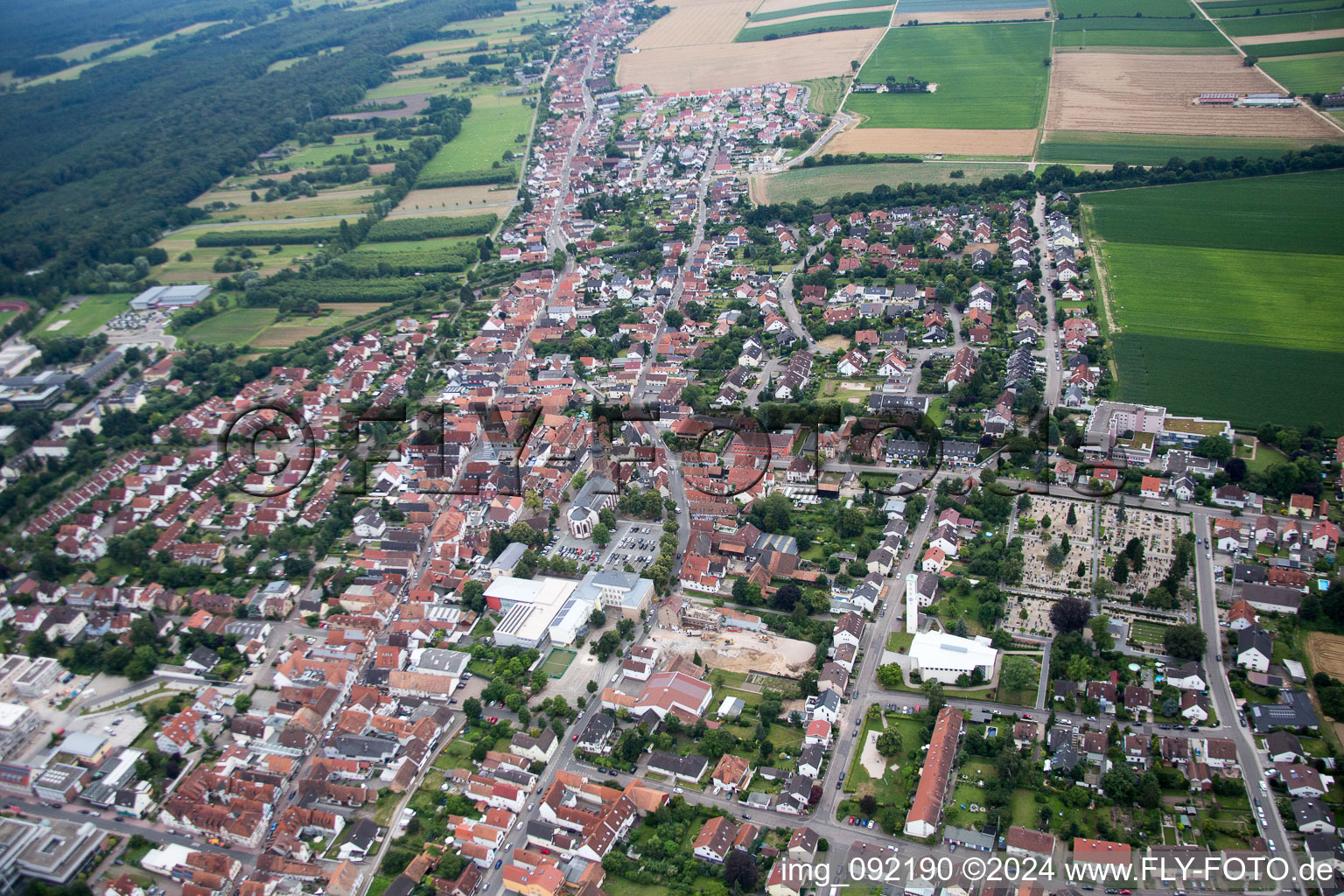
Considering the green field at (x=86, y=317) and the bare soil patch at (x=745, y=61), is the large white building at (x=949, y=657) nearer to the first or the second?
the green field at (x=86, y=317)

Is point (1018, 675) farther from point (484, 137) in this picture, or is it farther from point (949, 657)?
point (484, 137)

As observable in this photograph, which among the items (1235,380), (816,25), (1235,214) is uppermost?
(816,25)

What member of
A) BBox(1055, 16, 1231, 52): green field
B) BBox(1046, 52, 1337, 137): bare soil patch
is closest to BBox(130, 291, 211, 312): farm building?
BBox(1046, 52, 1337, 137): bare soil patch

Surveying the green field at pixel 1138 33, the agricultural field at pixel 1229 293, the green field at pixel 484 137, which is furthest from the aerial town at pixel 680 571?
the green field at pixel 1138 33

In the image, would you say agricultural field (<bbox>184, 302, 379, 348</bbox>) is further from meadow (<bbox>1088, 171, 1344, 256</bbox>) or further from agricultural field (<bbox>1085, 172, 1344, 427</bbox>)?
meadow (<bbox>1088, 171, 1344, 256</bbox>)

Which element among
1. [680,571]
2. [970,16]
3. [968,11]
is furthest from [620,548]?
[968,11]

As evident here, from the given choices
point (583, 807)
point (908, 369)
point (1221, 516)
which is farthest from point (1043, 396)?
point (583, 807)

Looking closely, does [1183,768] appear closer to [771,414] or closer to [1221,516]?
[1221,516]
